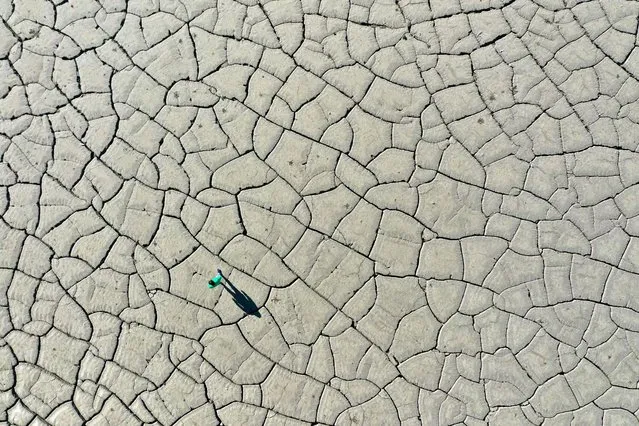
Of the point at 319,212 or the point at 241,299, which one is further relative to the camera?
the point at 319,212

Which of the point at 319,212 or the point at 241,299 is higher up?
the point at 319,212

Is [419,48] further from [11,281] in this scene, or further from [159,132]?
[11,281]

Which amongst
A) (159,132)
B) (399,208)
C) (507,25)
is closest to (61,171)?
(159,132)

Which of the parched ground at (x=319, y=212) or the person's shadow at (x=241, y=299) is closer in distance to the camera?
the parched ground at (x=319, y=212)

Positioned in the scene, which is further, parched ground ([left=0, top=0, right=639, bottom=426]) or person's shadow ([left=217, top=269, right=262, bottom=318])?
person's shadow ([left=217, top=269, right=262, bottom=318])
